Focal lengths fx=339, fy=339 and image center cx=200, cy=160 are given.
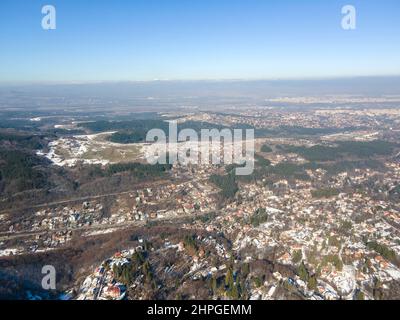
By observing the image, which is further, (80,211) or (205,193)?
(205,193)

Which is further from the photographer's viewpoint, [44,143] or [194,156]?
[44,143]

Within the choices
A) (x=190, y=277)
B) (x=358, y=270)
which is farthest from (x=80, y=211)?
(x=358, y=270)

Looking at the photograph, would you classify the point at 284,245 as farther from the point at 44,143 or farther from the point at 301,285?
the point at 44,143

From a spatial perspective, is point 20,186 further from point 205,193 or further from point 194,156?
point 194,156

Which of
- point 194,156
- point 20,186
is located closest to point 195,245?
point 20,186

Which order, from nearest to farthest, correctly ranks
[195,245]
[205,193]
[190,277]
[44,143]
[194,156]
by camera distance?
[190,277] → [195,245] → [205,193] → [194,156] → [44,143]

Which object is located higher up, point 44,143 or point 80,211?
point 44,143
